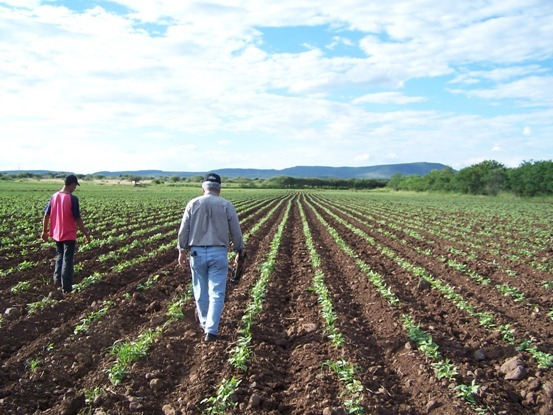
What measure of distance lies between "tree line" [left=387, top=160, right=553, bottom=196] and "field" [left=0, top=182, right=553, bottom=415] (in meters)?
61.0

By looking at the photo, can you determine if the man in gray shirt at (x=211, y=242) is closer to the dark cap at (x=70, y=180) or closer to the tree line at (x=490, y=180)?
the dark cap at (x=70, y=180)

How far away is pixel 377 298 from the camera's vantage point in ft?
27.5

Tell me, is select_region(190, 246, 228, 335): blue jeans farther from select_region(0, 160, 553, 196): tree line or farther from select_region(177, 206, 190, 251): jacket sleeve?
select_region(0, 160, 553, 196): tree line

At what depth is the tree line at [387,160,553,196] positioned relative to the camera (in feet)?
211

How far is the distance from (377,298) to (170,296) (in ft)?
12.9

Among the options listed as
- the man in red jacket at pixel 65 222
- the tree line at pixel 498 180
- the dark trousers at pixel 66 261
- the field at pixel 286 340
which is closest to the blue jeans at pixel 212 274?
the field at pixel 286 340

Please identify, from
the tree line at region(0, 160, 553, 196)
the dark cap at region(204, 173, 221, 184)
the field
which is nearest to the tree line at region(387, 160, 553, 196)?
the tree line at region(0, 160, 553, 196)

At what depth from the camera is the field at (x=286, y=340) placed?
14.6 feet

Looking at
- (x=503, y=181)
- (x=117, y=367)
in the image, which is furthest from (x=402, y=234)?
(x=503, y=181)

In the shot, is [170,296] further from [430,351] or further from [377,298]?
[430,351]

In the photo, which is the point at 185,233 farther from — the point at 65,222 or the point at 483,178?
the point at 483,178

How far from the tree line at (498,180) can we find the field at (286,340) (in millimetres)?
60999

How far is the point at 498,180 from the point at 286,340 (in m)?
78.1

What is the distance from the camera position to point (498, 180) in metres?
74.7
